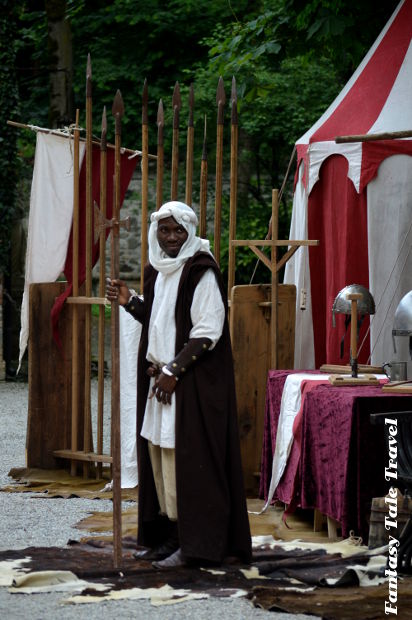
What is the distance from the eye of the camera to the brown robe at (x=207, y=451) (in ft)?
17.5

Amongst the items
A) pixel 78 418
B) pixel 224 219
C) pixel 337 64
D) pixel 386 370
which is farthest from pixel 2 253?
pixel 386 370

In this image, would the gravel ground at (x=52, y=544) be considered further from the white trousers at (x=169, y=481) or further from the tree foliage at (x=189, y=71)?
the tree foliage at (x=189, y=71)

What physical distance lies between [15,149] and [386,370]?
9.80m

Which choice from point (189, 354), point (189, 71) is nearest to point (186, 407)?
point (189, 354)

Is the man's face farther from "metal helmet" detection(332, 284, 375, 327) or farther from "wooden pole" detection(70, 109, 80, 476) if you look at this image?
"wooden pole" detection(70, 109, 80, 476)

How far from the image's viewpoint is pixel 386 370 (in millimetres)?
6719

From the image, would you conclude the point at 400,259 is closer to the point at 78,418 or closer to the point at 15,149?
the point at 78,418

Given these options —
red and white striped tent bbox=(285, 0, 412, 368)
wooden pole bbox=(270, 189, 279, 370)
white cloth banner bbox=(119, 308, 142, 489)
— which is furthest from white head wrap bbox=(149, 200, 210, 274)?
red and white striped tent bbox=(285, 0, 412, 368)

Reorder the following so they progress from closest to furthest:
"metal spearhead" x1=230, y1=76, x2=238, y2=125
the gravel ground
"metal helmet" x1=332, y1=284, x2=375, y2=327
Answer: the gravel ground, "metal helmet" x1=332, y1=284, x2=375, y2=327, "metal spearhead" x1=230, y1=76, x2=238, y2=125

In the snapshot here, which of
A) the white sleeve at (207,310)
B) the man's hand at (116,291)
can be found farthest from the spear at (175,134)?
the white sleeve at (207,310)

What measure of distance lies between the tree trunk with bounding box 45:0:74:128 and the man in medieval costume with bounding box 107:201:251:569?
1134 centimetres

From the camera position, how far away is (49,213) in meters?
8.05

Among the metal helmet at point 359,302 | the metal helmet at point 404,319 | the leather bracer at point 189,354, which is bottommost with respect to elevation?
the leather bracer at point 189,354

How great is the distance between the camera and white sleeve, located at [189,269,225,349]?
17.5 feet
